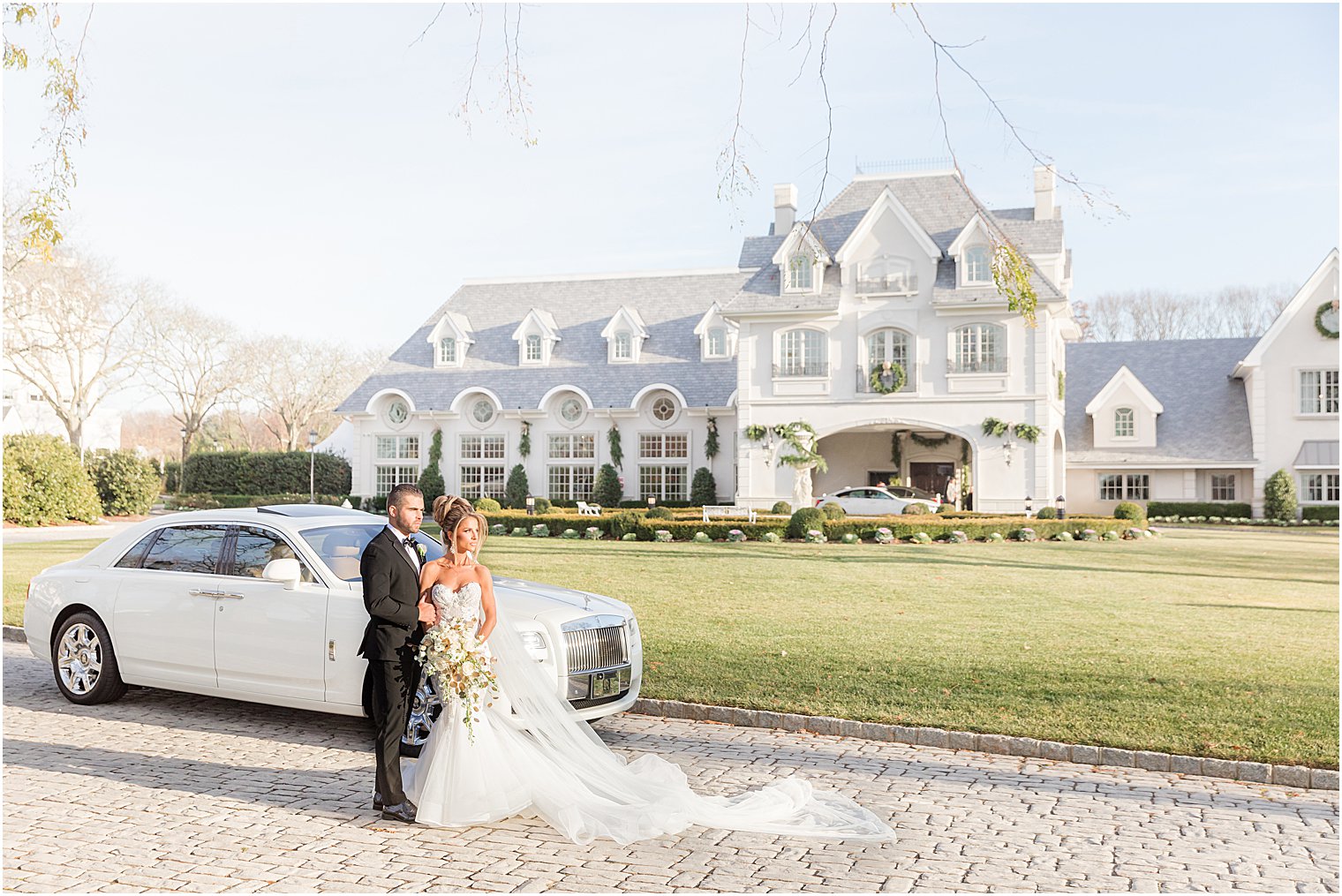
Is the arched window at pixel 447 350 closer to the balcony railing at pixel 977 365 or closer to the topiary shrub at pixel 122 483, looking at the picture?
the topiary shrub at pixel 122 483

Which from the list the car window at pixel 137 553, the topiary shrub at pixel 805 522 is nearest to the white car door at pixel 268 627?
the car window at pixel 137 553

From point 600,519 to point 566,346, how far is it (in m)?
18.2

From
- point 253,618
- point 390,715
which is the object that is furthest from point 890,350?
point 390,715

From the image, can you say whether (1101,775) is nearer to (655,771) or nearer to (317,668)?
(655,771)

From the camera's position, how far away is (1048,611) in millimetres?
13867

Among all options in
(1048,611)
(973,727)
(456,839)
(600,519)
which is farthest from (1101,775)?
(600,519)

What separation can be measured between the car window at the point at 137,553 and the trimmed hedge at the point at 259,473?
138 feet

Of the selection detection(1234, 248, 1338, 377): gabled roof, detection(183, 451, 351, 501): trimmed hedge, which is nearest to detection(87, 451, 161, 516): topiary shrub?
detection(183, 451, 351, 501): trimmed hedge

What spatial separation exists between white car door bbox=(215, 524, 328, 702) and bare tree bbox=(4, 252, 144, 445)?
1564 inches

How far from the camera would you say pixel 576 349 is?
45.3 m

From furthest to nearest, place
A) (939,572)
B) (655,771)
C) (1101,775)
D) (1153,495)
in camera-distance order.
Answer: (1153,495), (939,572), (1101,775), (655,771)

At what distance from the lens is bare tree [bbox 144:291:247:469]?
2066 inches

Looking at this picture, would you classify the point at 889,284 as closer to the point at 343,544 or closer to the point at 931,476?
the point at 931,476

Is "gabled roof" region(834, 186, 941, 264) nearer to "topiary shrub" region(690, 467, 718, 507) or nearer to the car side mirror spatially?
"topiary shrub" region(690, 467, 718, 507)
